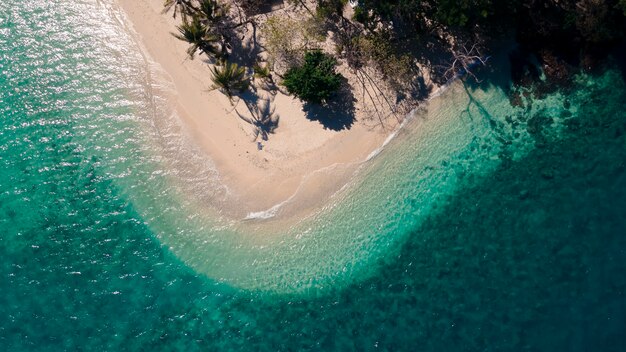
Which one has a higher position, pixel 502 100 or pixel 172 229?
pixel 172 229

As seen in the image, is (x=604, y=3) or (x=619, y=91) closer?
(x=604, y=3)

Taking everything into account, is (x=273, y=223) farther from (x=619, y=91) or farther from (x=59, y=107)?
(x=619, y=91)

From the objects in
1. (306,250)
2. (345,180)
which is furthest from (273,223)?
(345,180)

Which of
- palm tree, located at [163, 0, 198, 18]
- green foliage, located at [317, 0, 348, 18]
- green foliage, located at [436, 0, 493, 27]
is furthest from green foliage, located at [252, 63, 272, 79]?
green foliage, located at [436, 0, 493, 27]

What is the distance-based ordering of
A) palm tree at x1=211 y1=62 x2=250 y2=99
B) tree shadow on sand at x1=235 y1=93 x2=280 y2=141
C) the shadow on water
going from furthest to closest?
1. tree shadow on sand at x1=235 y1=93 x2=280 y2=141
2. the shadow on water
3. palm tree at x1=211 y1=62 x2=250 y2=99

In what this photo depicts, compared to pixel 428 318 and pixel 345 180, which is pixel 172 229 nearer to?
pixel 345 180

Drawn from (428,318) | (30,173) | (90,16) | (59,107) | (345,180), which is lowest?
(428,318)

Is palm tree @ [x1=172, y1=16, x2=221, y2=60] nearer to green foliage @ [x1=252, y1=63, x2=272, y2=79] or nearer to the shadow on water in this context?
green foliage @ [x1=252, y1=63, x2=272, y2=79]
